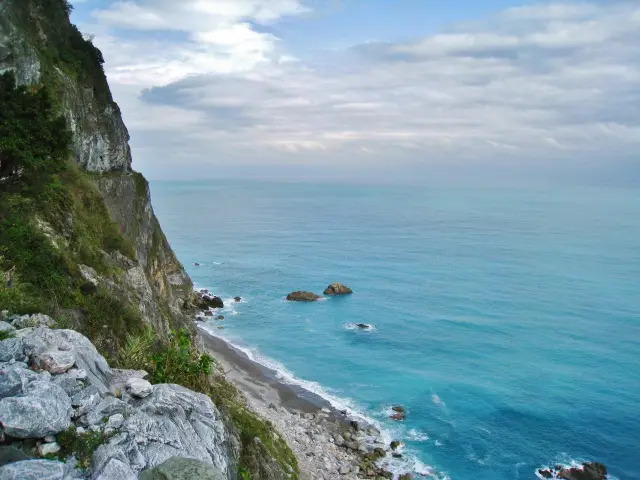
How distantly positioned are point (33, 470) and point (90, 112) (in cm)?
4714

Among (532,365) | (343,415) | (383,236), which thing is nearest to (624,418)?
(532,365)

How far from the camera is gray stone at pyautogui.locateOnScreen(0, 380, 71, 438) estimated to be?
10719mm

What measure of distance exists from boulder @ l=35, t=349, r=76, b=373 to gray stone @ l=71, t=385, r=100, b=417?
0.91m

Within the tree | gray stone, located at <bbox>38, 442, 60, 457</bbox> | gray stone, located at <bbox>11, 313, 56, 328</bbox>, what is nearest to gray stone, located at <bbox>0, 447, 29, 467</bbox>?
gray stone, located at <bbox>38, 442, 60, 457</bbox>

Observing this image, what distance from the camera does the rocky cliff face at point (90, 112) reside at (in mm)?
40062

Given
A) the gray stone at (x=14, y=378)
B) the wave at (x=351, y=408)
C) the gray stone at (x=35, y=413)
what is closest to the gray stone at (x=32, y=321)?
the gray stone at (x=14, y=378)

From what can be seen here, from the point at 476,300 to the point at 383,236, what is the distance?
202ft

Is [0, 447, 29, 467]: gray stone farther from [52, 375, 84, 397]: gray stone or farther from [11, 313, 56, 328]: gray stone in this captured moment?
[11, 313, 56, 328]: gray stone

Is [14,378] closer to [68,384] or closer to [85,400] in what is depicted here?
[68,384]

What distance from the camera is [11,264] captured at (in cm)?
2220

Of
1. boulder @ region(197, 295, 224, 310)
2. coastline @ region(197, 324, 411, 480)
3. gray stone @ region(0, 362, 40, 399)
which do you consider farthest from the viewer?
boulder @ region(197, 295, 224, 310)

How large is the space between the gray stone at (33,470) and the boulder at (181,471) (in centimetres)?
160

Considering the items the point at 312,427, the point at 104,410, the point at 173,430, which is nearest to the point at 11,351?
the point at 104,410

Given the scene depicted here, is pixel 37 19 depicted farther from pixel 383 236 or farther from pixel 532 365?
pixel 383 236
